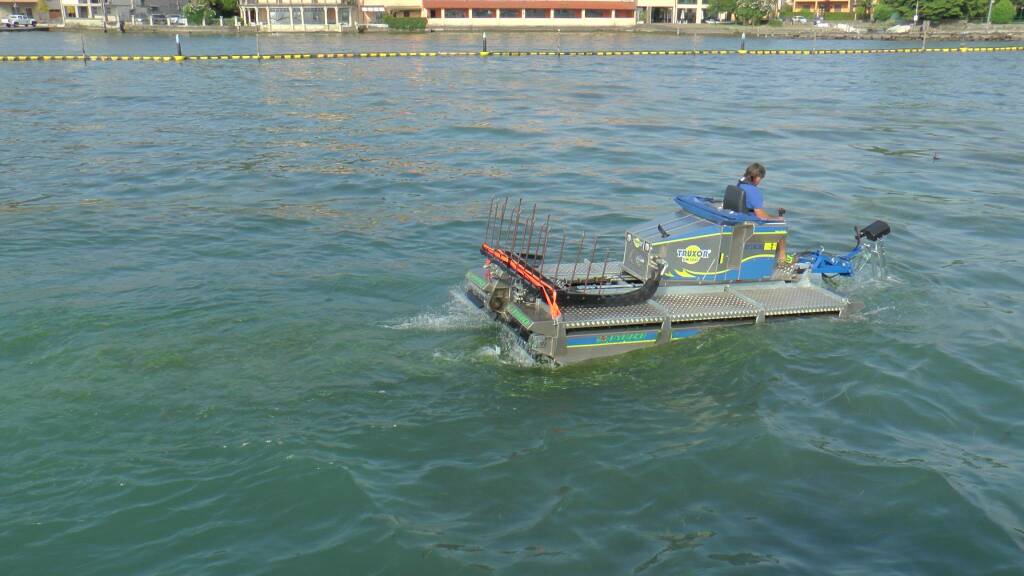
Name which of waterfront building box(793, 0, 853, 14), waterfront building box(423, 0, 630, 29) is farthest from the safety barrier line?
waterfront building box(793, 0, 853, 14)

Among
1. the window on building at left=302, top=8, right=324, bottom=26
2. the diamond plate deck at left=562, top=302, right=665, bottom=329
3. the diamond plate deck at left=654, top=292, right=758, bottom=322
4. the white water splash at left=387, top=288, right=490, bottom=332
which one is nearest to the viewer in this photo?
the diamond plate deck at left=562, top=302, right=665, bottom=329

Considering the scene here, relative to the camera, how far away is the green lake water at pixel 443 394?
800 centimetres

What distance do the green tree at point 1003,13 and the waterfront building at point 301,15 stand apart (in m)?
75.6

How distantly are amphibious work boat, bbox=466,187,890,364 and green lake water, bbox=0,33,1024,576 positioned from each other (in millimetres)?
373

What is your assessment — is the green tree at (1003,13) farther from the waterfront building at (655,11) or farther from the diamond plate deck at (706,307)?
the diamond plate deck at (706,307)

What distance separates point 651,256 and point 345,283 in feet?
17.9

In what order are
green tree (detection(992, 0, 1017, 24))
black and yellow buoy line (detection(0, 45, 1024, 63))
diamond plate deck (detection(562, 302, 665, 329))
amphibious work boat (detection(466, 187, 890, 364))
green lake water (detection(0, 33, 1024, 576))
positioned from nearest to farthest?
green lake water (detection(0, 33, 1024, 576)), diamond plate deck (detection(562, 302, 665, 329)), amphibious work boat (detection(466, 187, 890, 364)), black and yellow buoy line (detection(0, 45, 1024, 63)), green tree (detection(992, 0, 1017, 24))

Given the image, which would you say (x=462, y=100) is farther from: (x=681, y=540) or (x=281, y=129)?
(x=681, y=540)

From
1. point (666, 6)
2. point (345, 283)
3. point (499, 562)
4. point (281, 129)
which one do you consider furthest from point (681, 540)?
point (666, 6)

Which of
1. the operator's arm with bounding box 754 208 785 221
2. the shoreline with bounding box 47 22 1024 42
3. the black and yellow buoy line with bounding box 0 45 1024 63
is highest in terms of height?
the shoreline with bounding box 47 22 1024 42

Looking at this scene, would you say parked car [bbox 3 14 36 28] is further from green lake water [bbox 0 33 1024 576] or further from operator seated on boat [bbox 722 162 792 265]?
operator seated on boat [bbox 722 162 792 265]

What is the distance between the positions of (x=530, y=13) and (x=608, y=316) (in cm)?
10554

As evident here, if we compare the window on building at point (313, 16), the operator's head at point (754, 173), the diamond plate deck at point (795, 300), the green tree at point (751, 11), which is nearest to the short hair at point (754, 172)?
the operator's head at point (754, 173)

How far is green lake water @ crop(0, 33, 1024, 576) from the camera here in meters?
8.00
